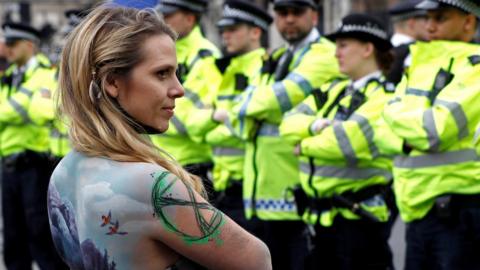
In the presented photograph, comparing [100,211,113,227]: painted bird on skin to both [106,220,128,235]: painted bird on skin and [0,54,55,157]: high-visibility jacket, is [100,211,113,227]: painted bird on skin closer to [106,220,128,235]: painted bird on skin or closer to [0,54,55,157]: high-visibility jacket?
[106,220,128,235]: painted bird on skin

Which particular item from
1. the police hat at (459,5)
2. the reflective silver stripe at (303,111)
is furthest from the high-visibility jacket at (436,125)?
the reflective silver stripe at (303,111)

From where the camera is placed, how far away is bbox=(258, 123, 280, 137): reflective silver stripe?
7.02m

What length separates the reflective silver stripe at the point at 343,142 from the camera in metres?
6.09

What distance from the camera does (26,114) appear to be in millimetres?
9352

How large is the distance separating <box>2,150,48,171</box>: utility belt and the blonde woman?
6.76 metres

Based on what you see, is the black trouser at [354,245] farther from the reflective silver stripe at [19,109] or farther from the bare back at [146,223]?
the reflective silver stripe at [19,109]

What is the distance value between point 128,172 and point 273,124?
457 cm

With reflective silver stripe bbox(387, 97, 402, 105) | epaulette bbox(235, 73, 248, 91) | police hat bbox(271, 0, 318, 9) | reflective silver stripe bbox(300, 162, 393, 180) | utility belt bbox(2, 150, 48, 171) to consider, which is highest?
police hat bbox(271, 0, 318, 9)

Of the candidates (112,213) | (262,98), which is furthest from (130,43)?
(262,98)

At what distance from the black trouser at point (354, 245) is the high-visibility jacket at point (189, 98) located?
163cm

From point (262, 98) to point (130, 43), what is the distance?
168 inches

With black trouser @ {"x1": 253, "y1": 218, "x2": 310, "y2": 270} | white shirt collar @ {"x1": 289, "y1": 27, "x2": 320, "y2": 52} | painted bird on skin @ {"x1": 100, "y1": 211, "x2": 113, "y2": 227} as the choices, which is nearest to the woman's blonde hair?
painted bird on skin @ {"x1": 100, "y1": 211, "x2": 113, "y2": 227}

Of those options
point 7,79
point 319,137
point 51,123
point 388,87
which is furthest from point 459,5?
point 7,79

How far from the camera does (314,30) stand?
7152 mm
